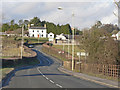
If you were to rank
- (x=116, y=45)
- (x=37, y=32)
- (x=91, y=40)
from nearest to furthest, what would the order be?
(x=116, y=45) → (x=91, y=40) → (x=37, y=32)

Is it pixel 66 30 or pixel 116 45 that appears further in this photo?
pixel 66 30

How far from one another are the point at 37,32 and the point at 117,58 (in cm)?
13558

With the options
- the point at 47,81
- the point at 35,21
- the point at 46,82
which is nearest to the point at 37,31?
the point at 35,21

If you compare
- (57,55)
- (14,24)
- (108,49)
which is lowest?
(57,55)

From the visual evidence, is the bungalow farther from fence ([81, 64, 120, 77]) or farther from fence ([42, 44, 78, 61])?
fence ([81, 64, 120, 77])

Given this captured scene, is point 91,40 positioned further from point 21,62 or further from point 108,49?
point 21,62

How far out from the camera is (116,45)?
89.7 ft

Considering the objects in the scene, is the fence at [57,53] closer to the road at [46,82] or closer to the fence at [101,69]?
the fence at [101,69]

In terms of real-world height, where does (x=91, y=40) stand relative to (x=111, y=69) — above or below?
above

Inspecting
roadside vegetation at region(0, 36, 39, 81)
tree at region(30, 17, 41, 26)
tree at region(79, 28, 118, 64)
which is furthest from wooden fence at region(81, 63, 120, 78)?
tree at region(30, 17, 41, 26)

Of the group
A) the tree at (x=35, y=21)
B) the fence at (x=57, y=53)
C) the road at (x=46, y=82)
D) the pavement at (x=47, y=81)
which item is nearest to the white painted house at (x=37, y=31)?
the tree at (x=35, y=21)

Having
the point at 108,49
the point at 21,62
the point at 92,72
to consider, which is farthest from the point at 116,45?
the point at 21,62

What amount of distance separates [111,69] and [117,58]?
7.00 ft

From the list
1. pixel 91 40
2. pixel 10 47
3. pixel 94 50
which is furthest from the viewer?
pixel 10 47
